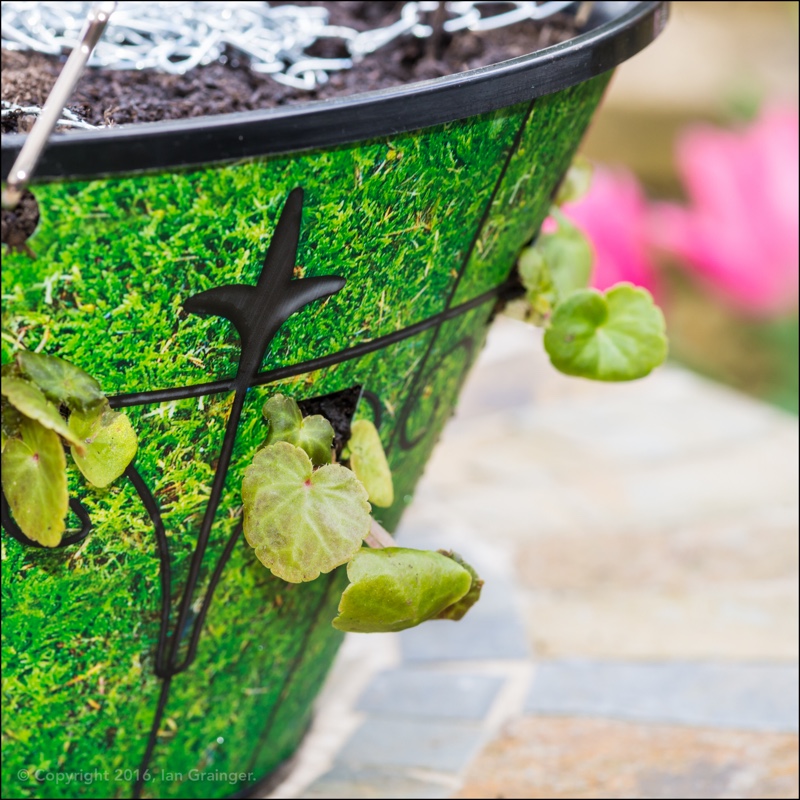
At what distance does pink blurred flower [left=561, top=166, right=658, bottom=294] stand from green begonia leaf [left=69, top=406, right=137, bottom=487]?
1.03 meters

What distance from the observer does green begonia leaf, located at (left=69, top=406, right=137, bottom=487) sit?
398 millimetres

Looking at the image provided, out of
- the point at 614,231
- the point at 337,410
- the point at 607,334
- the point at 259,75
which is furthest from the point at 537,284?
the point at 614,231

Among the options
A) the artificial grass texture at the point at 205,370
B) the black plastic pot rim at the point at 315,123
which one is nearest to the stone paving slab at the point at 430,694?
the artificial grass texture at the point at 205,370

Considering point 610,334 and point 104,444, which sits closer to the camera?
point 104,444

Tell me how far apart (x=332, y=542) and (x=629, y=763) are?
1.23 feet

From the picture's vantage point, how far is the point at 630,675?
79 cm

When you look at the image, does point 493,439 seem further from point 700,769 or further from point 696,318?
point 696,318

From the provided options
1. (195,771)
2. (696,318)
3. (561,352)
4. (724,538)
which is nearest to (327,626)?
(195,771)

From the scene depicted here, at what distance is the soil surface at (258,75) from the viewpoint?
560 millimetres

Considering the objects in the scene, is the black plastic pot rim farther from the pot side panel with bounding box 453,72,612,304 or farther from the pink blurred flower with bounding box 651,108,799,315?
the pink blurred flower with bounding box 651,108,799,315

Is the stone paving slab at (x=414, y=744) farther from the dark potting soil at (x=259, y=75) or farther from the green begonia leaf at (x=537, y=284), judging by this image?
the dark potting soil at (x=259, y=75)

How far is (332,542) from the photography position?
42cm
